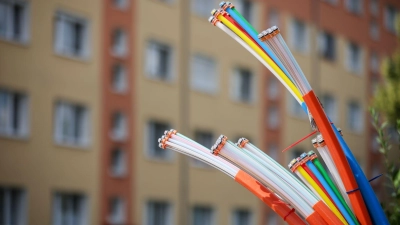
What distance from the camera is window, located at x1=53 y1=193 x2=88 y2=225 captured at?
119 ft

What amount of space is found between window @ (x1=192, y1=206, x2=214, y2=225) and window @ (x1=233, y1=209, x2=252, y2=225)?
199 centimetres

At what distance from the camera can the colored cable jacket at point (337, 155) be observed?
786 cm

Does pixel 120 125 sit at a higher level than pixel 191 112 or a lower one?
lower

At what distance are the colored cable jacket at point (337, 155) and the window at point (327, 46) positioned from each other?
44243 millimetres

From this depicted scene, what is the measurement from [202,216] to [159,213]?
111 inches

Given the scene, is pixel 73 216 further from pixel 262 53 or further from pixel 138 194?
pixel 262 53

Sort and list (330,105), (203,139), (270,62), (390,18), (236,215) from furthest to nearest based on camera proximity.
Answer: (390,18) → (330,105) → (236,215) → (203,139) → (270,62)

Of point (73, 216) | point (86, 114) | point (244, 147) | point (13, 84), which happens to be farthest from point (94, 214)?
point (244, 147)

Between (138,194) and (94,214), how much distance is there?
252cm

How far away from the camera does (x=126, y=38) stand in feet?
127

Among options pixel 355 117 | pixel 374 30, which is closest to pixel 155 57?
pixel 355 117

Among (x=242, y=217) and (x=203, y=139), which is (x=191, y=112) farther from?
(x=242, y=217)

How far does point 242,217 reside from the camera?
45.9 m

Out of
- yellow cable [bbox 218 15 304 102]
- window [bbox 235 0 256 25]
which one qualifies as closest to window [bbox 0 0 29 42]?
window [bbox 235 0 256 25]
